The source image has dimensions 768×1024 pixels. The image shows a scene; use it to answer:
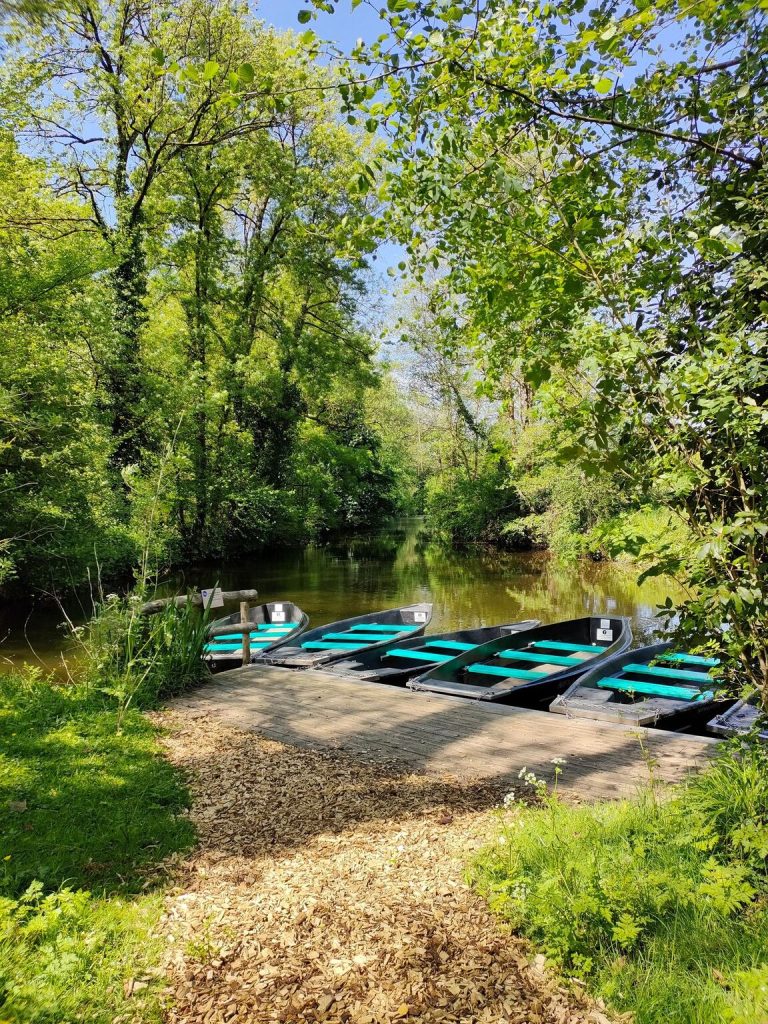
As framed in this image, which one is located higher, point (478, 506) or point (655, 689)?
point (478, 506)

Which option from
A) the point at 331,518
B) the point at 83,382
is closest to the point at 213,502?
the point at 83,382

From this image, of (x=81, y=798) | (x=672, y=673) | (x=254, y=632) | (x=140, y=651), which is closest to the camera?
(x=81, y=798)

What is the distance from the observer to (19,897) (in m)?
2.85

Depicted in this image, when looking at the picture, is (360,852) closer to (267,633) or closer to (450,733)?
(450,733)

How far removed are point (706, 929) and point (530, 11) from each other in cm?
374

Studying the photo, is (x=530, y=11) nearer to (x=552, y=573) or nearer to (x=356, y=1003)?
(x=356, y=1003)

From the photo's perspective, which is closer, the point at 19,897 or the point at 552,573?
the point at 19,897

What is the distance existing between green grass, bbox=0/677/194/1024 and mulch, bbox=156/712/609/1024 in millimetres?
186

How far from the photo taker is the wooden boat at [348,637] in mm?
8227

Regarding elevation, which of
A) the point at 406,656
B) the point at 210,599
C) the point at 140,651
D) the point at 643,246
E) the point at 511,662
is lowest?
the point at 511,662

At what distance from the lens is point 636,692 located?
671 cm

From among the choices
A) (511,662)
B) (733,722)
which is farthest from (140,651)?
(733,722)

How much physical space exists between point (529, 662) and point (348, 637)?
9.41 ft

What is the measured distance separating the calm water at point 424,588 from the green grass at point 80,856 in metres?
5.16
